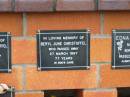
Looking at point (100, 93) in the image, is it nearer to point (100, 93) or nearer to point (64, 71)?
point (100, 93)

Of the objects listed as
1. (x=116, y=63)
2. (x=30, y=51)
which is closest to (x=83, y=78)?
(x=116, y=63)

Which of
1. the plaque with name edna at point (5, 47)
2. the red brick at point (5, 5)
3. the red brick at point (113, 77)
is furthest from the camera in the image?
the red brick at point (113, 77)

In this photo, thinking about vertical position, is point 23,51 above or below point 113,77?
above

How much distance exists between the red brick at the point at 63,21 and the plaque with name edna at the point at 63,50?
0.03 m

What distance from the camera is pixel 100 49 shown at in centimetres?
244

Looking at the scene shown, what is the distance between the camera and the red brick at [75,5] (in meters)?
2.30

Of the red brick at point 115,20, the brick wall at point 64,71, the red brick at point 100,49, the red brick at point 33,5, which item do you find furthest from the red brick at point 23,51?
the red brick at point 115,20

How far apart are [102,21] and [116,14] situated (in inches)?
4.0

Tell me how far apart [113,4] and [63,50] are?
0.43 metres

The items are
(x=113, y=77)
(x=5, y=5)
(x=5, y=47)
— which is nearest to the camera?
(x=5, y=5)

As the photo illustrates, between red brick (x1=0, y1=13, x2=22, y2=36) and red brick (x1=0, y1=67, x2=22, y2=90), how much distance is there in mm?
236

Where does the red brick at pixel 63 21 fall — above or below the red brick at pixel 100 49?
above

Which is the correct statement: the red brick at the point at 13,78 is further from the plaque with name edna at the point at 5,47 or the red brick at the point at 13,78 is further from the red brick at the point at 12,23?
the red brick at the point at 12,23

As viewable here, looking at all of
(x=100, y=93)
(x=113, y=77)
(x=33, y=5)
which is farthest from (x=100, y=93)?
(x=33, y=5)
